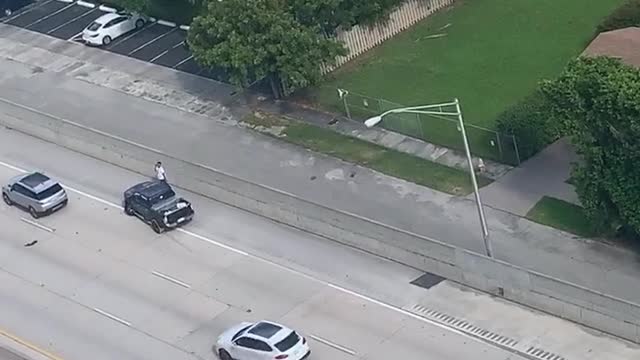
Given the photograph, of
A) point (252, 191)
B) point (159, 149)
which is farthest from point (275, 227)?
point (159, 149)

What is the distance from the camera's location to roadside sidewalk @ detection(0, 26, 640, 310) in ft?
164

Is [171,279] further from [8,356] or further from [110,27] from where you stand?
[110,27]

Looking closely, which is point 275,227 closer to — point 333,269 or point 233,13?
point 333,269

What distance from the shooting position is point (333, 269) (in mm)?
51688

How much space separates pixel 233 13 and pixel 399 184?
12879 mm

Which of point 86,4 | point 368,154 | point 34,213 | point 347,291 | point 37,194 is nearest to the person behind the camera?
point 347,291

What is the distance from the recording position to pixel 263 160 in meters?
60.9

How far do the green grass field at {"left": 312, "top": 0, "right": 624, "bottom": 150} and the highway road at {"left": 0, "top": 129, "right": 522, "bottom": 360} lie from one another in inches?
496

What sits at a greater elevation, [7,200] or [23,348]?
[7,200]

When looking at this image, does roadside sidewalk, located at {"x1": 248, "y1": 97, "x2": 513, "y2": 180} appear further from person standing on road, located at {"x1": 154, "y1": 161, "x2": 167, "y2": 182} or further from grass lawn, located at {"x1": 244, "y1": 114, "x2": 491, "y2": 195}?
person standing on road, located at {"x1": 154, "y1": 161, "x2": 167, "y2": 182}

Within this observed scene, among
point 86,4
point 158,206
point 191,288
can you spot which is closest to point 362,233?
point 191,288

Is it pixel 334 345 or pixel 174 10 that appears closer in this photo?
pixel 334 345

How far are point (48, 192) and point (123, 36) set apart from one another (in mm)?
19445

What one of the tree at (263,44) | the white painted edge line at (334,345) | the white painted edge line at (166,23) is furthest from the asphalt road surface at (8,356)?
the white painted edge line at (166,23)
